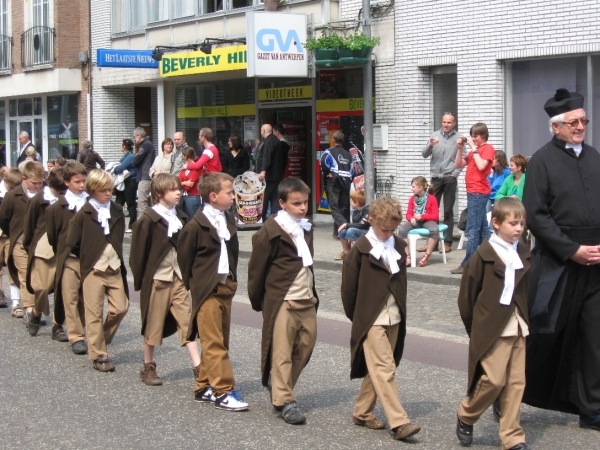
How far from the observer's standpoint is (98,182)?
8297mm

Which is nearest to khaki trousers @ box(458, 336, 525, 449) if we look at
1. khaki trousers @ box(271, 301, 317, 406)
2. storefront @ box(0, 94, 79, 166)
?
khaki trousers @ box(271, 301, 317, 406)

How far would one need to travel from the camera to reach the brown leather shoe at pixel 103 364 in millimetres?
8125

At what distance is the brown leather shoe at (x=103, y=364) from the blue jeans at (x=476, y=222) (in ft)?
18.3

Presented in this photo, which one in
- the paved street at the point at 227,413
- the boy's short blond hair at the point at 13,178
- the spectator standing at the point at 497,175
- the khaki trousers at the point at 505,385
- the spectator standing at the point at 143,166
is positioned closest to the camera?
the khaki trousers at the point at 505,385

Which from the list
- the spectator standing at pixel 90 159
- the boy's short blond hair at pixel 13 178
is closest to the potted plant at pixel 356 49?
the spectator standing at pixel 90 159

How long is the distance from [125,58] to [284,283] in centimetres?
1505

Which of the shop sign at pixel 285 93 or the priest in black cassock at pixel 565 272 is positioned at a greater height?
the shop sign at pixel 285 93

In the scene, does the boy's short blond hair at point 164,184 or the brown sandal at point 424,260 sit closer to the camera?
the boy's short blond hair at point 164,184

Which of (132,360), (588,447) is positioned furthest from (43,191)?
(588,447)

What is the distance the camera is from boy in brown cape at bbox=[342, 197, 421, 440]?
6.05 m

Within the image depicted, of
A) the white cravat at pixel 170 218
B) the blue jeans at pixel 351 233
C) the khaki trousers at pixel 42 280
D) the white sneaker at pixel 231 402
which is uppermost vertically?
the white cravat at pixel 170 218

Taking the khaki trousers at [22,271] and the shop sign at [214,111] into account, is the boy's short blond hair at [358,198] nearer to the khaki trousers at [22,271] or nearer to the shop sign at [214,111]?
the khaki trousers at [22,271]

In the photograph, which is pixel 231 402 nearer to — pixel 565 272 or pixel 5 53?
pixel 565 272

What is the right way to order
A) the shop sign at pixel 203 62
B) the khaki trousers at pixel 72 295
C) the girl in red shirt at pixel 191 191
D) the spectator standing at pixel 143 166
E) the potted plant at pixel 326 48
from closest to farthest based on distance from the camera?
the khaki trousers at pixel 72 295 → the potted plant at pixel 326 48 → the girl in red shirt at pixel 191 191 → the spectator standing at pixel 143 166 → the shop sign at pixel 203 62
